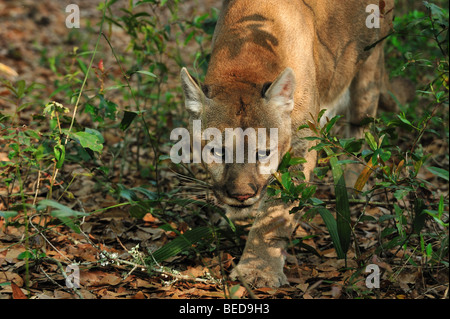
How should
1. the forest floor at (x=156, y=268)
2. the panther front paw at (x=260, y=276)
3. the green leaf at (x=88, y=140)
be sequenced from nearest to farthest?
→ the forest floor at (x=156, y=268) → the green leaf at (x=88, y=140) → the panther front paw at (x=260, y=276)

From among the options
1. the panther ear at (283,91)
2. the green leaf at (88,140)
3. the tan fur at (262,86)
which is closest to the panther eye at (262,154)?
the tan fur at (262,86)

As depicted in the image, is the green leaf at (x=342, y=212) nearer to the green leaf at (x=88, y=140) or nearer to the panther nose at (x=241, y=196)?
the panther nose at (x=241, y=196)

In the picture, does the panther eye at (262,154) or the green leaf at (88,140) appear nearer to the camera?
the green leaf at (88,140)

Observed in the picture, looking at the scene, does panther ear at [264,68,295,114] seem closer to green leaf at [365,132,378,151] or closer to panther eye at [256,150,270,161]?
panther eye at [256,150,270,161]

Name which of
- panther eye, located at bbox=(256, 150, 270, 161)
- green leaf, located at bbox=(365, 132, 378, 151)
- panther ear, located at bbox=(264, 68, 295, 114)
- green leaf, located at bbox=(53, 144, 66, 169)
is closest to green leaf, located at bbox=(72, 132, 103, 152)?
green leaf, located at bbox=(53, 144, 66, 169)

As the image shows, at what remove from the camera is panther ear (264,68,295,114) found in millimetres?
3494

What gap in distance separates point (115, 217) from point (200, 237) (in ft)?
3.68

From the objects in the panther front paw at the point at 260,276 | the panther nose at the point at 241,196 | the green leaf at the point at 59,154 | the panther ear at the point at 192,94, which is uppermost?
the panther ear at the point at 192,94

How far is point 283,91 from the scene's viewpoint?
3621 millimetres

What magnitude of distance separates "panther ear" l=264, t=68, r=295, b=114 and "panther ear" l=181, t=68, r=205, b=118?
48 centimetres

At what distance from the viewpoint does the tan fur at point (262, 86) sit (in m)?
3.55

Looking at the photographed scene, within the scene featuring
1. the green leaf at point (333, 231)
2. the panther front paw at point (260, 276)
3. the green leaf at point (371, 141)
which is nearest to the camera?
the green leaf at point (371, 141)

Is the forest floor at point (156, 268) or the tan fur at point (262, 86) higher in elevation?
the tan fur at point (262, 86)

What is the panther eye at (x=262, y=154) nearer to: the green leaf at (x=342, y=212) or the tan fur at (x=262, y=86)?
the tan fur at (x=262, y=86)
